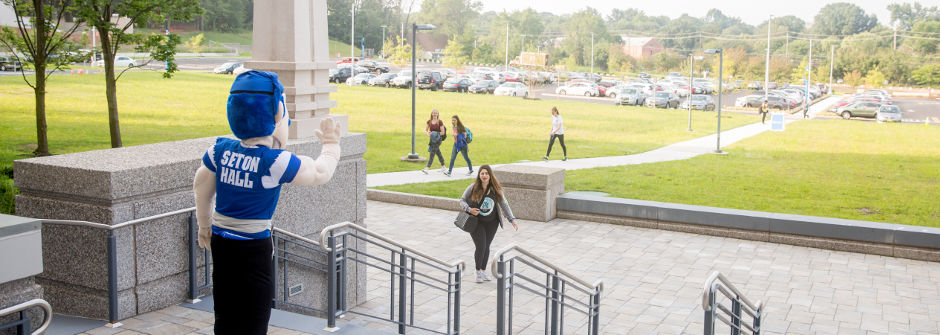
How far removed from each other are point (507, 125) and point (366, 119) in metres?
6.98

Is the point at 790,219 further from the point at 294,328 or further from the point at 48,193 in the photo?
the point at 48,193

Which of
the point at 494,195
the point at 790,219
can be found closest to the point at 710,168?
the point at 790,219

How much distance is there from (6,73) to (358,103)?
2291 centimetres

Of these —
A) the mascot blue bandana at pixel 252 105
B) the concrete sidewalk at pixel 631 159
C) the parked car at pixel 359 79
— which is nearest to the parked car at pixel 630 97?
the concrete sidewalk at pixel 631 159

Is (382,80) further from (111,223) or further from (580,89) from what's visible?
(111,223)

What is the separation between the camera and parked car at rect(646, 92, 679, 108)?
6250cm

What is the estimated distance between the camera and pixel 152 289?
7059 millimetres

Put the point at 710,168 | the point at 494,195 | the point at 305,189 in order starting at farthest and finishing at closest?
the point at 710,168
the point at 494,195
the point at 305,189

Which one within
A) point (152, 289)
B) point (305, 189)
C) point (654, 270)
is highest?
point (305, 189)

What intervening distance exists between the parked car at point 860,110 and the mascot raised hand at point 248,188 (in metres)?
57.7

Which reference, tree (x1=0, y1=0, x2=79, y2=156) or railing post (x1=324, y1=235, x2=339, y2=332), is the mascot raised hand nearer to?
railing post (x1=324, y1=235, x2=339, y2=332)

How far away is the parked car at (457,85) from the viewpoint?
7019 centimetres

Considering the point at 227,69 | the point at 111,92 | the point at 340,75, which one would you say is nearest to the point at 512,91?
the point at 340,75

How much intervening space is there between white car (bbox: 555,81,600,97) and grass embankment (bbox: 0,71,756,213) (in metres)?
11.6
